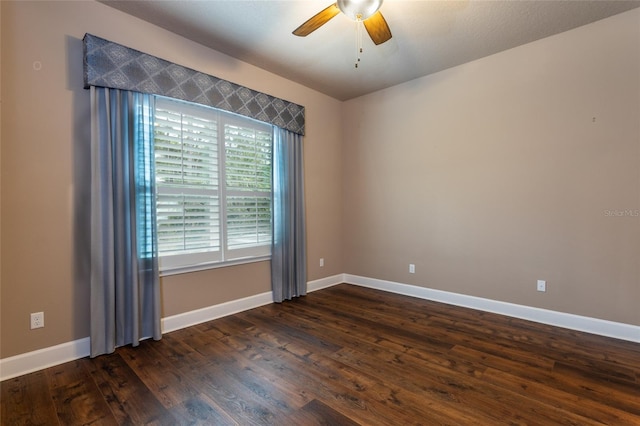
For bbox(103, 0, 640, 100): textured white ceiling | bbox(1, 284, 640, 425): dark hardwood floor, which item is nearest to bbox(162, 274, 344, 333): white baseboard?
bbox(1, 284, 640, 425): dark hardwood floor

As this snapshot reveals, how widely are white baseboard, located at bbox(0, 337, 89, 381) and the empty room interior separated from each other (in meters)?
0.01

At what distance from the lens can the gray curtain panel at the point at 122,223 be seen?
241cm

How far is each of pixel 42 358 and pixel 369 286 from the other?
366cm

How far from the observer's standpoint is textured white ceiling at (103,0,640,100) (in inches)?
99.7

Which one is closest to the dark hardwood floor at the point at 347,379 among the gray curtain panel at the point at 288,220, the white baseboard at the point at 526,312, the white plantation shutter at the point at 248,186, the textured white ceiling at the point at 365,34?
the white baseboard at the point at 526,312

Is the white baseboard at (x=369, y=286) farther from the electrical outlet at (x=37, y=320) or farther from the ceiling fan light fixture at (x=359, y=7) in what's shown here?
the ceiling fan light fixture at (x=359, y=7)

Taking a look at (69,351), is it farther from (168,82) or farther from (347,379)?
(168,82)

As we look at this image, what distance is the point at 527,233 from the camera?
126 inches

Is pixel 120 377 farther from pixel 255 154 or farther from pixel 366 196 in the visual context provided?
pixel 366 196

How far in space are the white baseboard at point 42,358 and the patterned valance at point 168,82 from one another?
2.08 m

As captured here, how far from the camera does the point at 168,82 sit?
2.80 meters

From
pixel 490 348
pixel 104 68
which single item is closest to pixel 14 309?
pixel 104 68

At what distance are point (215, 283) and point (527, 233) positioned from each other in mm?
3427

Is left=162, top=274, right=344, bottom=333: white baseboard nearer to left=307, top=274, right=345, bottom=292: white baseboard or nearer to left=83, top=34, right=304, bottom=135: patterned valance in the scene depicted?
left=307, top=274, right=345, bottom=292: white baseboard
